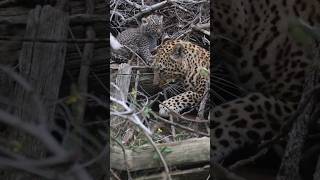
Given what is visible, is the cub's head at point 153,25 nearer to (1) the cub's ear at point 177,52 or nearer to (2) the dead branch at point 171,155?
(1) the cub's ear at point 177,52

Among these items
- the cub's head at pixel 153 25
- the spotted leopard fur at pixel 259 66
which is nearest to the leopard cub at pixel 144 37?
the cub's head at pixel 153 25

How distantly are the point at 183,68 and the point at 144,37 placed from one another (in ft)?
0.34

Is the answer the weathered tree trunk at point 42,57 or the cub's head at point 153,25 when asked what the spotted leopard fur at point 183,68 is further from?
the weathered tree trunk at point 42,57

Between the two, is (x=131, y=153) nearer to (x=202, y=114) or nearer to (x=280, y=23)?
(x=202, y=114)

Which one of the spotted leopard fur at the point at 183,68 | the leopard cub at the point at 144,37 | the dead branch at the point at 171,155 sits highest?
the leopard cub at the point at 144,37

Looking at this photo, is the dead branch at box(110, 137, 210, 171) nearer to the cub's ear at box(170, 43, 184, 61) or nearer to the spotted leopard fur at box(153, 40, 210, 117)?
the spotted leopard fur at box(153, 40, 210, 117)

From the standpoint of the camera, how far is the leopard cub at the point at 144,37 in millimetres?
1227

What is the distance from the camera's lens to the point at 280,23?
1.23 m

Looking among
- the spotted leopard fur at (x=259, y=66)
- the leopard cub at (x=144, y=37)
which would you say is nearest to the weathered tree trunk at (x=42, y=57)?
the leopard cub at (x=144, y=37)

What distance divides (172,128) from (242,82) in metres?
0.17

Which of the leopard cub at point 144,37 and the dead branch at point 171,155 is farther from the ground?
the leopard cub at point 144,37

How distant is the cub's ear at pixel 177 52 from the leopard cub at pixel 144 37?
0.04m

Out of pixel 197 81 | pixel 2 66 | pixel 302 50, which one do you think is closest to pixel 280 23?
pixel 302 50

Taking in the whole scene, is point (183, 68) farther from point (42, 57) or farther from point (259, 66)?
point (42, 57)
